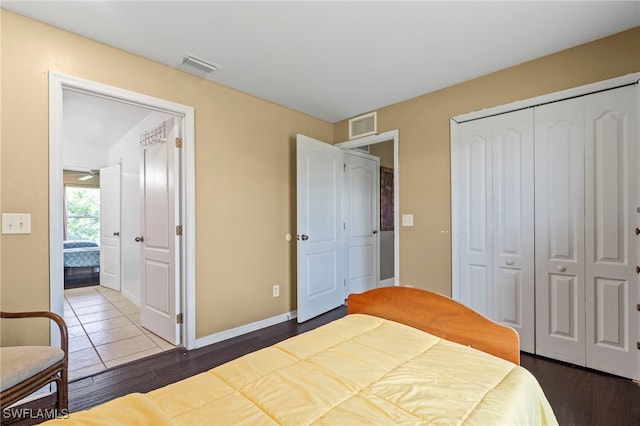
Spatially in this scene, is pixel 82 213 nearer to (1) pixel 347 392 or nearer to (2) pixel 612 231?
(1) pixel 347 392

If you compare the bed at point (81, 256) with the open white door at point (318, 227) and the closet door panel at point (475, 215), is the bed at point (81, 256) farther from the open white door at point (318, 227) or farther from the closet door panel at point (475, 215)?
the closet door panel at point (475, 215)

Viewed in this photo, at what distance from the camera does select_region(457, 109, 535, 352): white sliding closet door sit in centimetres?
242

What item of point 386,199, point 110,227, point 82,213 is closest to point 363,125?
point 386,199

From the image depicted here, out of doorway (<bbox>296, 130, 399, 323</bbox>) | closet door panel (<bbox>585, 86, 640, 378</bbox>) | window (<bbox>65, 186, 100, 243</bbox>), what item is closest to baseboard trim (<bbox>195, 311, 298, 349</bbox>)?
doorway (<bbox>296, 130, 399, 323</bbox>)

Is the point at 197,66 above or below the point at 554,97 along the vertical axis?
above

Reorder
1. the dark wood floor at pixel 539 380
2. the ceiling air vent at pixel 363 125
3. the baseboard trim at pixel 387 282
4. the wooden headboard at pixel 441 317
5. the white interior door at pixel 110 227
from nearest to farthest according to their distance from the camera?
the wooden headboard at pixel 441 317, the dark wood floor at pixel 539 380, the ceiling air vent at pixel 363 125, the baseboard trim at pixel 387 282, the white interior door at pixel 110 227

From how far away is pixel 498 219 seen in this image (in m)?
2.56

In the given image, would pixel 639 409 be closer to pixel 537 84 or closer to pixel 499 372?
pixel 499 372

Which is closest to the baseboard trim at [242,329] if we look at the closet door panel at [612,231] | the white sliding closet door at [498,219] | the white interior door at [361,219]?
the white interior door at [361,219]

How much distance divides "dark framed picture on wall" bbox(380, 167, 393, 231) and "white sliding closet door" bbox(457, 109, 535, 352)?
1844mm

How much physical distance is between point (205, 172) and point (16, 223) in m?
1.29

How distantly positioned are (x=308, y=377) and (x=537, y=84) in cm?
275

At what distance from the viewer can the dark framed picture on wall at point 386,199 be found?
4586mm

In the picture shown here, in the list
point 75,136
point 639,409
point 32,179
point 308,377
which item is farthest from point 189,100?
point 639,409
